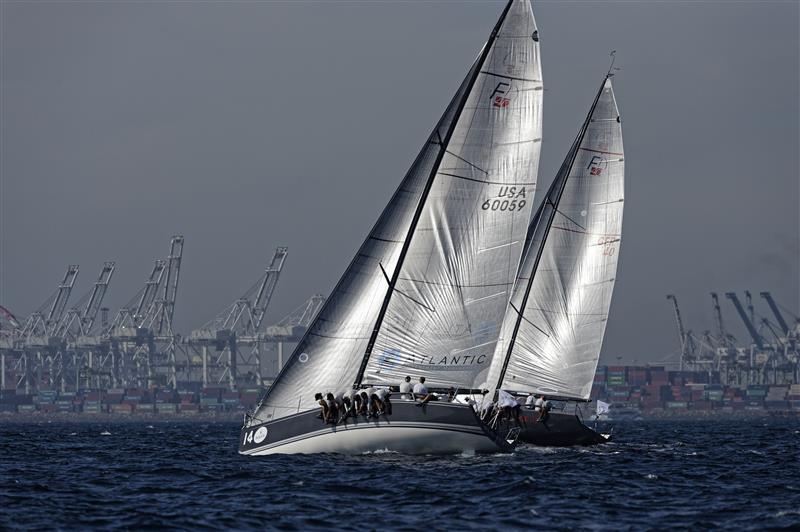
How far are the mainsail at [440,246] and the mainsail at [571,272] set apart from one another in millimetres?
8597

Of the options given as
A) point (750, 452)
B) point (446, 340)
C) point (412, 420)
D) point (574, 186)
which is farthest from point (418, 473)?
point (750, 452)

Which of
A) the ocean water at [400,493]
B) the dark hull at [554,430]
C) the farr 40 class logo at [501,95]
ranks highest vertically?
the farr 40 class logo at [501,95]

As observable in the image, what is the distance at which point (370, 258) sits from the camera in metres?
28.8

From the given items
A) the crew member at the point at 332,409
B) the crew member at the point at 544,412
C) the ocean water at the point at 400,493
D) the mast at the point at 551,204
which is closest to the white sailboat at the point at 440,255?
the crew member at the point at 332,409

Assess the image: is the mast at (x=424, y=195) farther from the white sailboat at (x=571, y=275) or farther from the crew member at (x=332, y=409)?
the white sailboat at (x=571, y=275)

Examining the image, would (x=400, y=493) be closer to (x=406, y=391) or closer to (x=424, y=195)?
(x=406, y=391)

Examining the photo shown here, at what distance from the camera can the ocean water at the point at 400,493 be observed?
19.8 m

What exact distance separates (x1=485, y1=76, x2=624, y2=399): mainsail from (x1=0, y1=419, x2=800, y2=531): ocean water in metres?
4.83

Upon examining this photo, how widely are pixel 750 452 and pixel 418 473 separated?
1832cm

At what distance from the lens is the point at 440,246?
2853cm

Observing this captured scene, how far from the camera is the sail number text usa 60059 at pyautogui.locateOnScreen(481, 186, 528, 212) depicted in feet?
94.4

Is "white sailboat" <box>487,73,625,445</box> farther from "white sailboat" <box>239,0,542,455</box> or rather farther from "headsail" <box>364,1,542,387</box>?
"white sailboat" <box>239,0,542,455</box>

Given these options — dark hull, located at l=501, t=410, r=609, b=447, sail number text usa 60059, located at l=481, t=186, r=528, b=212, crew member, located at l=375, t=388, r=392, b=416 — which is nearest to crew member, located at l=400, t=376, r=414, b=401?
crew member, located at l=375, t=388, r=392, b=416

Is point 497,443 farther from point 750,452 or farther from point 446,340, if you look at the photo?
point 750,452
